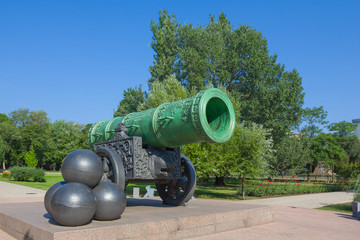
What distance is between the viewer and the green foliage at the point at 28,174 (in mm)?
28266

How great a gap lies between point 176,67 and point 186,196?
66.9 feet

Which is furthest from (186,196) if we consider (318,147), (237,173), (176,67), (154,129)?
(318,147)

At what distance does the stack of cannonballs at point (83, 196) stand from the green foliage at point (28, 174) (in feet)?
79.5

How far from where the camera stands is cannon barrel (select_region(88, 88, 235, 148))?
6402mm

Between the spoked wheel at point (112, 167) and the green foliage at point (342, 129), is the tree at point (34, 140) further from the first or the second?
the spoked wheel at point (112, 167)

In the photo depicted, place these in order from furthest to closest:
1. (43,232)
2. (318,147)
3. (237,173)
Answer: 1. (318,147)
2. (237,173)
3. (43,232)

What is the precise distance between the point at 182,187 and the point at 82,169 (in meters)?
3.31

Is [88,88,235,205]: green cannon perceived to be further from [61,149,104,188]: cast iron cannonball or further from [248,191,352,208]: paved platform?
[248,191,352,208]: paved platform

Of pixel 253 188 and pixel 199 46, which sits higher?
pixel 199 46

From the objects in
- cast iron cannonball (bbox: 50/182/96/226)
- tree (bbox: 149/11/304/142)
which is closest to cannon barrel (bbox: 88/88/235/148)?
cast iron cannonball (bbox: 50/182/96/226)

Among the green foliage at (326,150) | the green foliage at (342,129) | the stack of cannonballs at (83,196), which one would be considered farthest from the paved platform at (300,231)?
the green foliage at (342,129)

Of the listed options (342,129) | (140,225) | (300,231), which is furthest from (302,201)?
(342,129)

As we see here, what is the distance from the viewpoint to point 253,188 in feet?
63.9

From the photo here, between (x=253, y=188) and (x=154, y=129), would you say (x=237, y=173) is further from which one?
(x=154, y=129)
